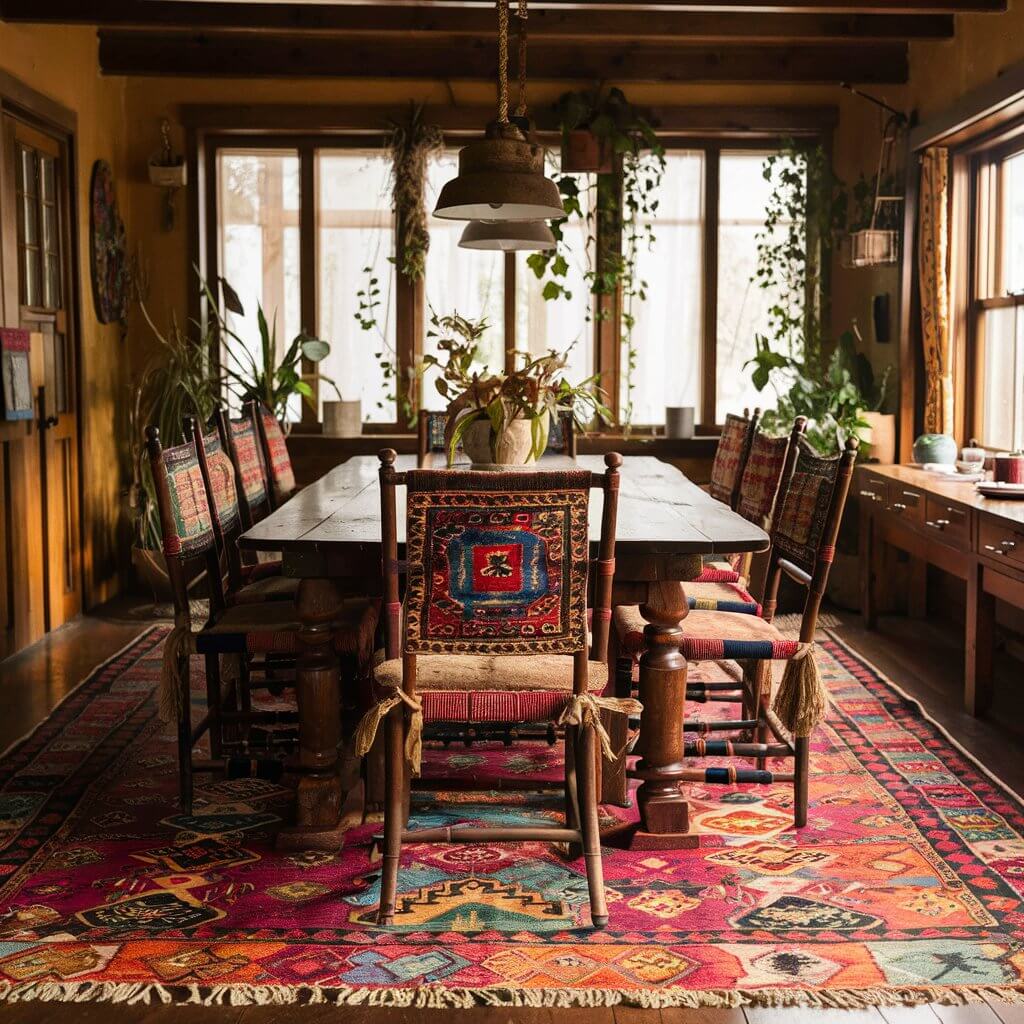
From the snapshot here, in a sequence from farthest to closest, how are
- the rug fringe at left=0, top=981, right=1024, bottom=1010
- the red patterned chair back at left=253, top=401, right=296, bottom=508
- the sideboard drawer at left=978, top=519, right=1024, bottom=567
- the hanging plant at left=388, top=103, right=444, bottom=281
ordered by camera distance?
1. the hanging plant at left=388, top=103, right=444, bottom=281
2. the red patterned chair back at left=253, top=401, right=296, bottom=508
3. the sideboard drawer at left=978, top=519, right=1024, bottom=567
4. the rug fringe at left=0, top=981, right=1024, bottom=1010

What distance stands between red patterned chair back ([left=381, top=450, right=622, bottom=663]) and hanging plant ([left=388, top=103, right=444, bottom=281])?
4.27 m

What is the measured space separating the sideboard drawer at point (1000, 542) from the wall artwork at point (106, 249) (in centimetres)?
420

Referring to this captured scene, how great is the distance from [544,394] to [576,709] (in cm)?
130

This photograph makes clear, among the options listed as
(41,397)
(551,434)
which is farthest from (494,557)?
(41,397)

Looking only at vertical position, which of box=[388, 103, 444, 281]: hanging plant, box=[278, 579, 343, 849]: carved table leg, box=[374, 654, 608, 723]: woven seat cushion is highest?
box=[388, 103, 444, 281]: hanging plant

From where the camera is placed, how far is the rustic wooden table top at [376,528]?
2932 millimetres

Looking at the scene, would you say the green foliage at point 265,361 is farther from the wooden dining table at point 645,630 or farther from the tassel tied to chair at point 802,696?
the tassel tied to chair at point 802,696

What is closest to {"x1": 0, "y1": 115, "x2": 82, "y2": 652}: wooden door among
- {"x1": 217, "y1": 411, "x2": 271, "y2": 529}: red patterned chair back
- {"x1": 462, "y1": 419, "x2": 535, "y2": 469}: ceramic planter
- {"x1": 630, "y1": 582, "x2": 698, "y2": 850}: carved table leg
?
{"x1": 217, "y1": 411, "x2": 271, "y2": 529}: red patterned chair back

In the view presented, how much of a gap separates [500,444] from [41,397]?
8.53 ft

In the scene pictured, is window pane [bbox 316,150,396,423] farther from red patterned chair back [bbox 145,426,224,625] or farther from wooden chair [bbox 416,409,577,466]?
red patterned chair back [bbox 145,426,224,625]

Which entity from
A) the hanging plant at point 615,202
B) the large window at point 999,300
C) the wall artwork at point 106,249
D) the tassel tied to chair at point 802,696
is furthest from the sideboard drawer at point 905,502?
the wall artwork at point 106,249

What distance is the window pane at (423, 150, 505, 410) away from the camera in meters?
6.77

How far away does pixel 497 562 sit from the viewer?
2.54m

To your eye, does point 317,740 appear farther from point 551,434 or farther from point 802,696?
point 551,434
